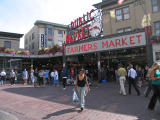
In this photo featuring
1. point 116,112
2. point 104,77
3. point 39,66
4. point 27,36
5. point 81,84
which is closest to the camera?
point 116,112

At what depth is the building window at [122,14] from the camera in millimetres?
18719

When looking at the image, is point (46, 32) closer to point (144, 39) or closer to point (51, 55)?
point (51, 55)

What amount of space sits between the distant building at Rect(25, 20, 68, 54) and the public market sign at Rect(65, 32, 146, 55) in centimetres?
1508

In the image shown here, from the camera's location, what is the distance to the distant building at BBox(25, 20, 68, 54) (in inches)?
1303

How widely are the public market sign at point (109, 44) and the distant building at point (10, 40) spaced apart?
679 inches

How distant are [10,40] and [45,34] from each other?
24.1 ft

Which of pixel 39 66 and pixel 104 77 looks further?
→ pixel 39 66

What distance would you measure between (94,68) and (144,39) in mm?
10451

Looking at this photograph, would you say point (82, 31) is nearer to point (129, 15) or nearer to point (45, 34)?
point (129, 15)

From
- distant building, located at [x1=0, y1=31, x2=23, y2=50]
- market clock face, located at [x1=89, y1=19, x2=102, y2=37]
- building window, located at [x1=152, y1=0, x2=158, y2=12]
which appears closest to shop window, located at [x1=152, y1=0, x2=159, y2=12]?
building window, located at [x1=152, y1=0, x2=158, y2=12]

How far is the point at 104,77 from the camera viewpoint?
16875 millimetres

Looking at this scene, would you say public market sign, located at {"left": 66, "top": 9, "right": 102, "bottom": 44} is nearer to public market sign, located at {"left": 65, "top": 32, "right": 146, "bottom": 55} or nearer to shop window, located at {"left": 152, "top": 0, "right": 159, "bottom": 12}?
public market sign, located at {"left": 65, "top": 32, "right": 146, "bottom": 55}

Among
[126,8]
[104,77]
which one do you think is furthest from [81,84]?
[126,8]

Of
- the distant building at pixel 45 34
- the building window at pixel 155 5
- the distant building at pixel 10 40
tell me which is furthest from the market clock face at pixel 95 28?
the distant building at pixel 10 40
